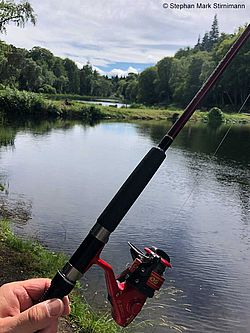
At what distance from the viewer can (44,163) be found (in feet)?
64.5

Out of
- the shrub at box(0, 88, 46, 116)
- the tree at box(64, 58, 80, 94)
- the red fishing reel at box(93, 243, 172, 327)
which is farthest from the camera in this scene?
the tree at box(64, 58, 80, 94)

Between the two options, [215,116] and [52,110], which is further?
[215,116]

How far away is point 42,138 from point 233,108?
49088mm

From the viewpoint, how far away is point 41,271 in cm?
692

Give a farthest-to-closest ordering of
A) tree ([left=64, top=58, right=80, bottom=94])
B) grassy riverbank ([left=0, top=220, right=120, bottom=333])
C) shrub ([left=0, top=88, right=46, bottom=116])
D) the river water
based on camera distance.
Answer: tree ([left=64, top=58, right=80, bottom=94]) < shrub ([left=0, top=88, right=46, bottom=116]) < the river water < grassy riverbank ([left=0, top=220, right=120, bottom=333])

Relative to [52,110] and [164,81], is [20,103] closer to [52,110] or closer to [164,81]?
[52,110]

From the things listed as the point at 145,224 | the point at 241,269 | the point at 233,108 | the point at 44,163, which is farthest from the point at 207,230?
the point at 233,108

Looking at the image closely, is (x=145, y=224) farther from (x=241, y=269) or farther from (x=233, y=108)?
(x=233, y=108)

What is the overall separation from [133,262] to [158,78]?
3759 inches

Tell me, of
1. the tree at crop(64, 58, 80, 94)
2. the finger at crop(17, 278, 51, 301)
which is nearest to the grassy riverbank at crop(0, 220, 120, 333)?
the finger at crop(17, 278, 51, 301)

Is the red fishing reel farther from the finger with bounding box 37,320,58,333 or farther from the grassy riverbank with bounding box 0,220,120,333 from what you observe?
the grassy riverbank with bounding box 0,220,120,333

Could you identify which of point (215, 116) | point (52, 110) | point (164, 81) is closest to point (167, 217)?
point (52, 110)

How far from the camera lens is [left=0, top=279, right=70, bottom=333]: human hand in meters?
1.29

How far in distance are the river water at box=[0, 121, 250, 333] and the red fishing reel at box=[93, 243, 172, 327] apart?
15.8 ft
